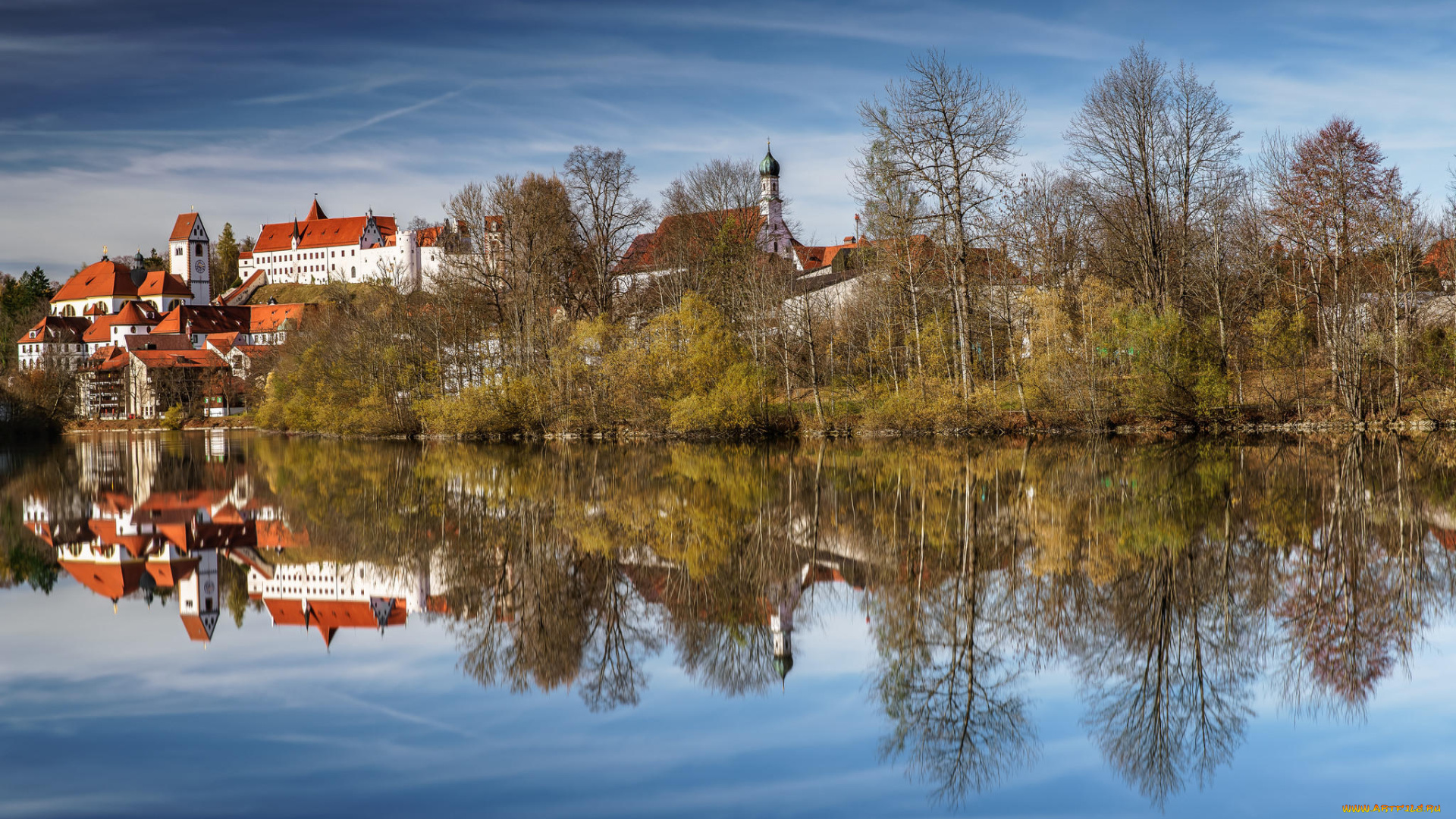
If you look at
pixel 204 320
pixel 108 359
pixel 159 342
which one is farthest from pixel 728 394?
pixel 204 320

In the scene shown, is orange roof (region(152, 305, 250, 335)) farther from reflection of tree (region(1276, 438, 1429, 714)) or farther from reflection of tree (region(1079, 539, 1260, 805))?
reflection of tree (region(1079, 539, 1260, 805))

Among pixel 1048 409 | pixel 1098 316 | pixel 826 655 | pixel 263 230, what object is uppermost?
pixel 263 230

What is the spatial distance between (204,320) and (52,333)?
1483cm

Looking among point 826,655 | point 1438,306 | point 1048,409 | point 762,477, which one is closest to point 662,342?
point 1048,409

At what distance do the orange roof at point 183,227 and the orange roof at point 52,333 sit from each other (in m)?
31.1

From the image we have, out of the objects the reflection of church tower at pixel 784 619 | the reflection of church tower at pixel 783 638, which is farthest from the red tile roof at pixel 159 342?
the reflection of church tower at pixel 783 638

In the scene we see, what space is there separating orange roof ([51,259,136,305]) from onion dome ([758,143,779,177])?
300 feet

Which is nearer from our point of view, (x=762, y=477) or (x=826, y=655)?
(x=826, y=655)

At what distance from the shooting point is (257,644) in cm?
1009

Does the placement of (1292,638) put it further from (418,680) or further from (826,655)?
(418,680)

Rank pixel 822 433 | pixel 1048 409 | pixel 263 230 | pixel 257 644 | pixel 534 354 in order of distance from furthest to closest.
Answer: pixel 263 230, pixel 534 354, pixel 822 433, pixel 1048 409, pixel 257 644

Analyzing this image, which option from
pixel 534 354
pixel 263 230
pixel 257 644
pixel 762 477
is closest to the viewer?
pixel 257 644

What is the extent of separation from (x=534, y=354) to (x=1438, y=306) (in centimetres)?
3496

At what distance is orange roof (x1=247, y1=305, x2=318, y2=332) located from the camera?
119438 millimetres
